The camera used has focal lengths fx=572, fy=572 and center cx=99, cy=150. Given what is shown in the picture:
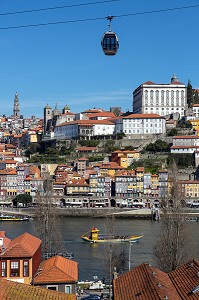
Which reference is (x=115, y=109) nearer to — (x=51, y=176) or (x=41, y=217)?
(x=51, y=176)

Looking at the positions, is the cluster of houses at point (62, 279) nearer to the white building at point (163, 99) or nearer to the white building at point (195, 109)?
the white building at point (195, 109)

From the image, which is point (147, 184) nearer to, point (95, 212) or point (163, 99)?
point (95, 212)

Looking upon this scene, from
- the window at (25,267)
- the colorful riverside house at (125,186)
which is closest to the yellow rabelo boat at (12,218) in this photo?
the colorful riverside house at (125,186)

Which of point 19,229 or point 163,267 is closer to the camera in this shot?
point 163,267

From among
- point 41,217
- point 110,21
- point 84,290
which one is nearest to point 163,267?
point 84,290

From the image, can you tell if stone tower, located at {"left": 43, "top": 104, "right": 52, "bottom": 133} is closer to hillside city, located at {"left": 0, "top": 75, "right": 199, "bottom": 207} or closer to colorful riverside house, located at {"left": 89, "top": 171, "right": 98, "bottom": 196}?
hillside city, located at {"left": 0, "top": 75, "right": 199, "bottom": 207}

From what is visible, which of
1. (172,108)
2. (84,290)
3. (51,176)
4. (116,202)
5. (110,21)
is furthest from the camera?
(172,108)
